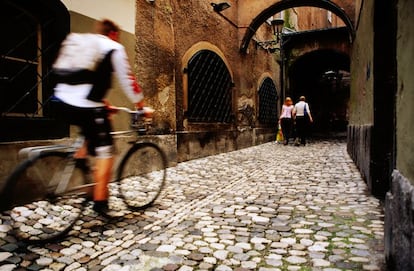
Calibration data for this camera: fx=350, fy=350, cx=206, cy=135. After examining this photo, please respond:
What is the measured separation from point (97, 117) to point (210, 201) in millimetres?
1822

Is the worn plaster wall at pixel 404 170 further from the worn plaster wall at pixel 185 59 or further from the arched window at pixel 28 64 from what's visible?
the worn plaster wall at pixel 185 59

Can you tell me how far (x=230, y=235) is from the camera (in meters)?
3.10

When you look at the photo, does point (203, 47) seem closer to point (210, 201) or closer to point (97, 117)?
point (210, 201)

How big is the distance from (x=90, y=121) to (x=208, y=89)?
21.0ft

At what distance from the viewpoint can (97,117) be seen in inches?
128

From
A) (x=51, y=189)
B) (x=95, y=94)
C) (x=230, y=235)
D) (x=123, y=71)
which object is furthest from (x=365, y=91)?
(x=51, y=189)

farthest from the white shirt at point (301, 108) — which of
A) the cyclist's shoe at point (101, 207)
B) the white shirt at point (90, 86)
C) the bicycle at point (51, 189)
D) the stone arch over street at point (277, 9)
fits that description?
the cyclist's shoe at point (101, 207)

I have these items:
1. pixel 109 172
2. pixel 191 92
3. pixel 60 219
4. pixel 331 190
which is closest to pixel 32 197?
pixel 60 219

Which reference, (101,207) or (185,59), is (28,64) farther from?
(185,59)

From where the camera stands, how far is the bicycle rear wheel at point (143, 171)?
3.87 meters

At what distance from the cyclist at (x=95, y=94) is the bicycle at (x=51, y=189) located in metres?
0.11

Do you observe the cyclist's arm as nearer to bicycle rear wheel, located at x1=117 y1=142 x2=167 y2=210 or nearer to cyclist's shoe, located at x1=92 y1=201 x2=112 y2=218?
bicycle rear wheel, located at x1=117 y1=142 x2=167 y2=210

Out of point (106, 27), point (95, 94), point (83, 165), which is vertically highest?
point (106, 27)

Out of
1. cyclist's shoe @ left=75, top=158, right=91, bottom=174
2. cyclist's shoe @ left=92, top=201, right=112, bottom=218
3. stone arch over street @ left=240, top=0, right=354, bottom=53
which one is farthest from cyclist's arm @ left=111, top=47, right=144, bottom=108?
stone arch over street @ left=240, top=0, right=354, bottom=53
